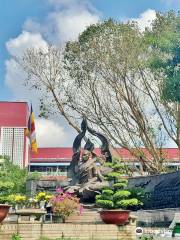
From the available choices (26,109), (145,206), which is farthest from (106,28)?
(26,109)

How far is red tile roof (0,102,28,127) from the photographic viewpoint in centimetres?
5712

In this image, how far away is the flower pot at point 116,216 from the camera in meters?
13.6

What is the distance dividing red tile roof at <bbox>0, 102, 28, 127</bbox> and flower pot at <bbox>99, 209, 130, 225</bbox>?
43694 mm

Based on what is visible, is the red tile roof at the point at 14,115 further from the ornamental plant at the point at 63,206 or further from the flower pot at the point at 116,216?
the flower pot at the point at 116,216

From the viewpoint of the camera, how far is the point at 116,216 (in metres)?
13.7

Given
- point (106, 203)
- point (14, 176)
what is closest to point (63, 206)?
point (106, 203)

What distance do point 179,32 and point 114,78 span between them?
805 centimetres

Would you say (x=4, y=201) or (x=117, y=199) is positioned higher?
(x=4, y=201)

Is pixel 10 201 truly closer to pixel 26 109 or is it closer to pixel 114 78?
pixel 114 78

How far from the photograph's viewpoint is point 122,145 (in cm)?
2855

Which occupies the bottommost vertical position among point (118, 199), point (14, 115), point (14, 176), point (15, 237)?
point (15, 237)

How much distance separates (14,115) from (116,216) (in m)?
44.7

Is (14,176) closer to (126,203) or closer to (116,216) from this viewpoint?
(126,203)

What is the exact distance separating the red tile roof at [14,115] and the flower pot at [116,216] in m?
43.7
